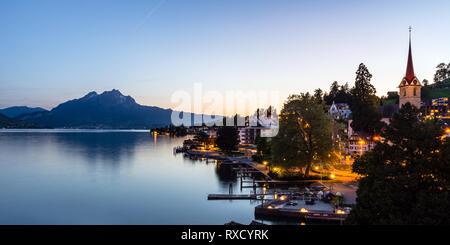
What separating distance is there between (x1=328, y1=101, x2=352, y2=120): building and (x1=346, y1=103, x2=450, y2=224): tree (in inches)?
3097

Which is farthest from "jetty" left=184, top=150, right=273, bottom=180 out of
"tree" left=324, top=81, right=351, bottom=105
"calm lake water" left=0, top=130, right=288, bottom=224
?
"tree" left=324, top=81, right=351, bottom=105

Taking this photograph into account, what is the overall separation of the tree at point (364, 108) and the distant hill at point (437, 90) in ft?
142

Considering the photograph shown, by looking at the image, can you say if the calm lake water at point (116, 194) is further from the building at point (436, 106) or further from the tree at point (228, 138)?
the building at point (436, 106)

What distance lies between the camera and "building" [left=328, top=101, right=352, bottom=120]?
91100 mm

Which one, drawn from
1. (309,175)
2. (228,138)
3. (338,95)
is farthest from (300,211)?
(338,95)

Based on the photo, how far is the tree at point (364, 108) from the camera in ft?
203

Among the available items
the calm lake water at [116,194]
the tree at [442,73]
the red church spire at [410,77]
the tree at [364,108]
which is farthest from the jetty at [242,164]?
the tree at [442,73]

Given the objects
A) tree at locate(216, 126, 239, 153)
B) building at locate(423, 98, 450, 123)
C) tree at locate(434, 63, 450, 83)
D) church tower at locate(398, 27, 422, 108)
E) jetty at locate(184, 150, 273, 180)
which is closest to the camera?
jetty at locate(184, 150, 273, 180)

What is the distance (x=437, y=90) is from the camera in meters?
119

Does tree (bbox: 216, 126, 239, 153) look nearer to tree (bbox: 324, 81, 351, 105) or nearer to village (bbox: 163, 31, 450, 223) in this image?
village (bbox: 163, 31, 450, 223)

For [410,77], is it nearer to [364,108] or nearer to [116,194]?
[364,108]

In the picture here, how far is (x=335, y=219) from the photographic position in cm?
2348

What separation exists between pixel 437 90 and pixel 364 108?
7400 centimetres

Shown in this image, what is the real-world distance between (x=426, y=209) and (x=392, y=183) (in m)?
1.37
